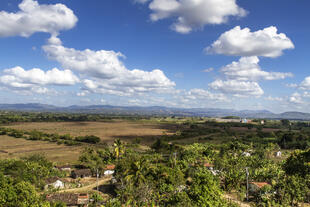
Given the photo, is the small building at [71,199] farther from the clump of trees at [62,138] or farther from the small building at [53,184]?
the clump of trees at [62,138]

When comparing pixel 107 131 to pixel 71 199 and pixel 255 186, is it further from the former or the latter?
pixel 255 186

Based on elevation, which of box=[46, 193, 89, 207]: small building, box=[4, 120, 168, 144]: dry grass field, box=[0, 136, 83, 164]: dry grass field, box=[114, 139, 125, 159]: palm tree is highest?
box=[114, 139, 125, 159]: palm tree

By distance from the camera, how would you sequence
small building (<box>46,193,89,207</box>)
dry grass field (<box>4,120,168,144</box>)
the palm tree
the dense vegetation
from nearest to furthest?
the dense vegetation → small building (<box>46,193,89,207</box>) → the palm tree → dry grass field (<box>4,120,168,144</box>)

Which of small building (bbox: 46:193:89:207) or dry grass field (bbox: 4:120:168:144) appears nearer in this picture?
small building (bbox: 46:193:89:207)

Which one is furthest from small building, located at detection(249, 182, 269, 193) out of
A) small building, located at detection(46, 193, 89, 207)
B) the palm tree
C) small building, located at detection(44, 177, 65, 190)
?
small building, located at detection(44, 177, 65, 190)

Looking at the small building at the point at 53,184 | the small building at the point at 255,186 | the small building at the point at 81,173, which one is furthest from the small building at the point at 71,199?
the small building at the point at 255,186

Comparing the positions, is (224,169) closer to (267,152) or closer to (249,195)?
(249,195)

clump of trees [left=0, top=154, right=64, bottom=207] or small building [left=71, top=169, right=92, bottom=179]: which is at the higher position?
clump of trees [left=0, top=154, right=64, bottom=207]

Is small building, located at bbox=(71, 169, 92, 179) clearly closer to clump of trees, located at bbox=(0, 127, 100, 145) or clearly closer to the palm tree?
the palm tree
